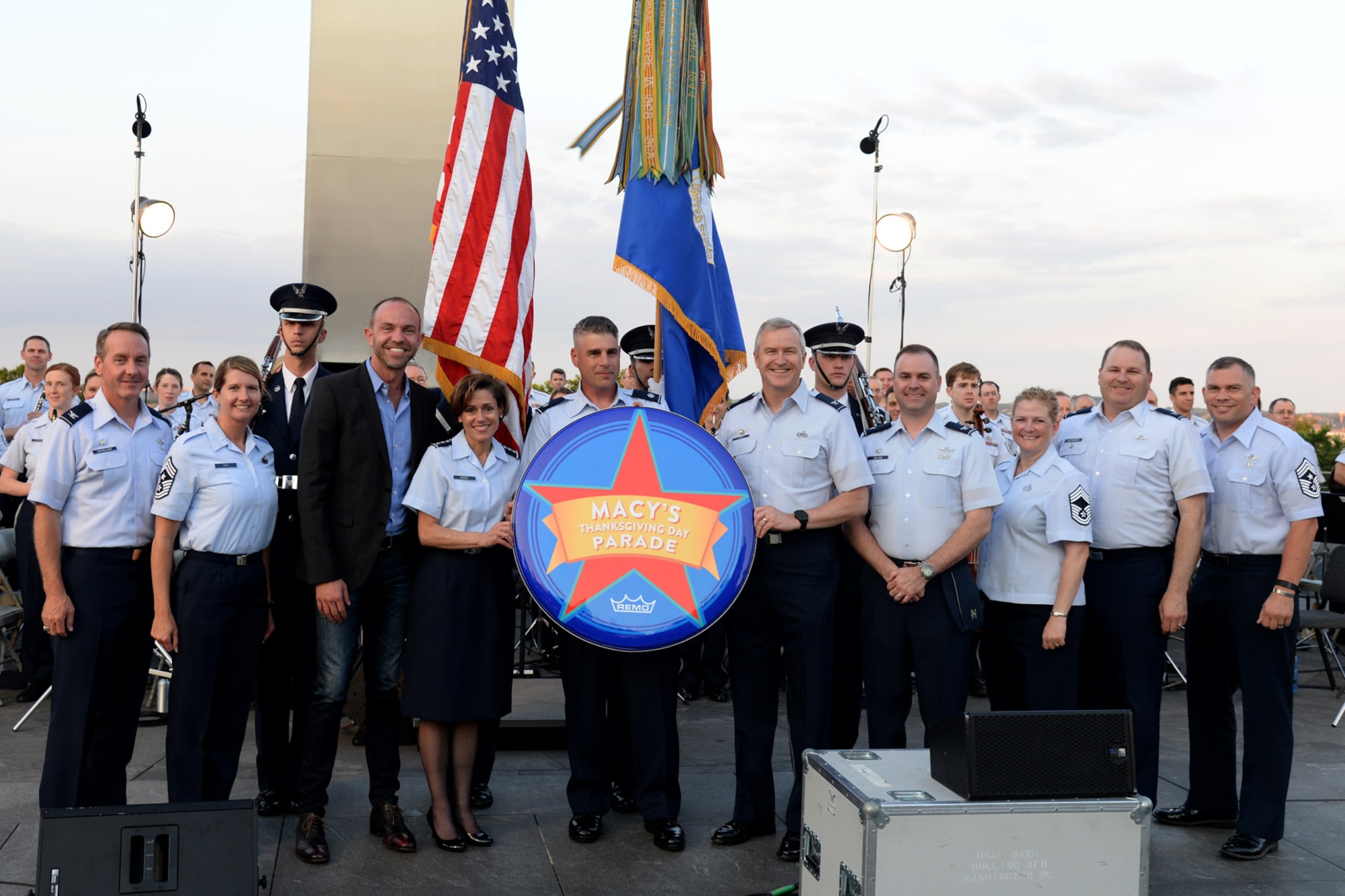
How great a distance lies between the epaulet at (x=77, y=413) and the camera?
3.83 m

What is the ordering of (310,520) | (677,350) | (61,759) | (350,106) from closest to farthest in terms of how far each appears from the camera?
(61,759)
(310,520)
(677,350)
(350,106)

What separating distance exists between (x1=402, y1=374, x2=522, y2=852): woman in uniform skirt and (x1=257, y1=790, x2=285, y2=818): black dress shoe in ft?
2.42

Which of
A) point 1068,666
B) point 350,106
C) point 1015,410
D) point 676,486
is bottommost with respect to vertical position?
point 1068,666

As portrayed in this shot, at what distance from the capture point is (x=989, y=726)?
3016 millimetres

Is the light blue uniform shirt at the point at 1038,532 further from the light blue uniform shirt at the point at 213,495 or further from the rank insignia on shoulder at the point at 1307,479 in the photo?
the light blue uniform shirt at the point at 213,495

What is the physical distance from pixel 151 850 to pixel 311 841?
43.6 inches

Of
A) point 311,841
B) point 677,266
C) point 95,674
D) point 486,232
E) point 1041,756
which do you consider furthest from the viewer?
point 486,232

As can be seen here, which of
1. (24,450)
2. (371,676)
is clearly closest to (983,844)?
(371,676)

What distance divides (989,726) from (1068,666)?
152 cm

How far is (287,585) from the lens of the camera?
440cm

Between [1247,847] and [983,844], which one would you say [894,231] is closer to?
[1247,847]

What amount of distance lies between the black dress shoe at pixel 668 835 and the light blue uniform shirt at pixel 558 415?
5.08 ft

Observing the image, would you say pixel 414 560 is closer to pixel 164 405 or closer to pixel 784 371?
pixel 784 371

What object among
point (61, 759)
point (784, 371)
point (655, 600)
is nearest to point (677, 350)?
point (784, 371)
